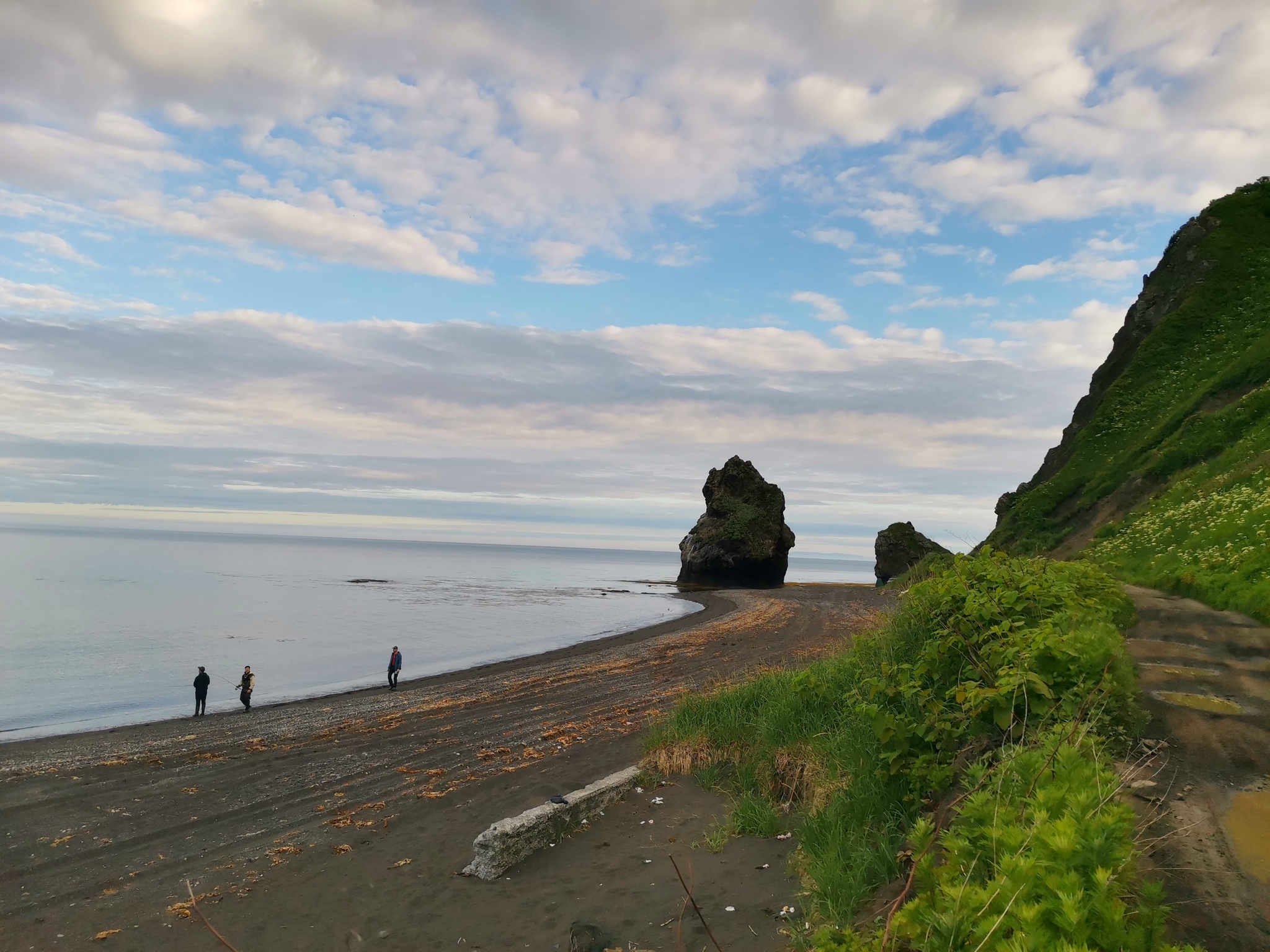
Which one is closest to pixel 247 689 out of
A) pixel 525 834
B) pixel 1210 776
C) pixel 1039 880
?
pixel 525 834

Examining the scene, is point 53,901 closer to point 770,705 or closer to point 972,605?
point 770,705

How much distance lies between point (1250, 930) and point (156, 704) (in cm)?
3643

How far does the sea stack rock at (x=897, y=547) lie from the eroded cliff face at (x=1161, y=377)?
42.7 metres

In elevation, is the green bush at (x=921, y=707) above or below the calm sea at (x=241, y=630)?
above

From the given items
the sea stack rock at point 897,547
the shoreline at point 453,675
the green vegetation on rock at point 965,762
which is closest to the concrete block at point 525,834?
the green vegetation on rock at point 965,762

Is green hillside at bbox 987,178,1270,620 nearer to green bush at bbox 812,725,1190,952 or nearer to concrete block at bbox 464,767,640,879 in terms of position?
green bush at bbox 812,725,1190,952

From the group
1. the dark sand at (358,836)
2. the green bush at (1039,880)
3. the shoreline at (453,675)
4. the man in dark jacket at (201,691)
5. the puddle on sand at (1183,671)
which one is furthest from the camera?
the man in dark jacket at (201,691)

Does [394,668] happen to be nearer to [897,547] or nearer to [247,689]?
[247,689]

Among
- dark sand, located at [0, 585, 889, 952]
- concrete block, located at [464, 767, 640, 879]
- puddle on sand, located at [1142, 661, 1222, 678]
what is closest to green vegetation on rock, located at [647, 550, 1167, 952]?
puddle on sand, located at [1142, 661, 1222, 678]

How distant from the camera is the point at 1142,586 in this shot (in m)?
11.3

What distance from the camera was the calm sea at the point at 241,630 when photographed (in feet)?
108

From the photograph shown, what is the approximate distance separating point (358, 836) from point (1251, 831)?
1230 cm

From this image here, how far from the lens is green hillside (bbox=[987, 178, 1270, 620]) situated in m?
11.6

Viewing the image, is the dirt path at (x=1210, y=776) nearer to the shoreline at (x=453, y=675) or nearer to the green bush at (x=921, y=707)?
the green bush at (x=921, y=707)
